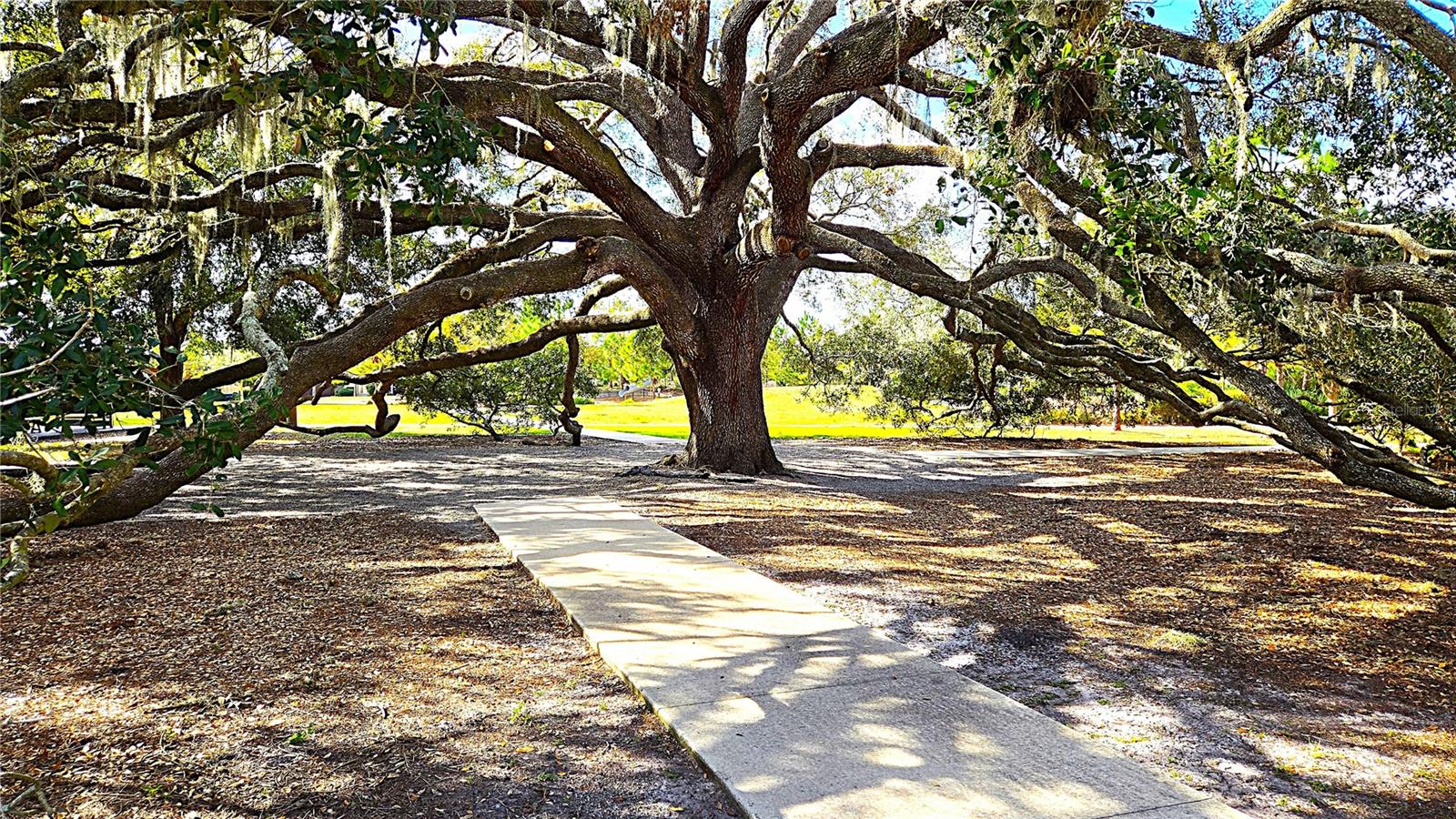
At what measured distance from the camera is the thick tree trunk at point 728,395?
11.9m

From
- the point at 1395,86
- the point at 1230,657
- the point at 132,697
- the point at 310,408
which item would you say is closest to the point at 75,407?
the point at 132,697

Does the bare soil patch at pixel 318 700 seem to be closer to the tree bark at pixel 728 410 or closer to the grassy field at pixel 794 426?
the tree bark at pixel 728 410

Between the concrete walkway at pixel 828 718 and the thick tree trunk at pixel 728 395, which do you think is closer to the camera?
the concrete walkway at pixel 828 718

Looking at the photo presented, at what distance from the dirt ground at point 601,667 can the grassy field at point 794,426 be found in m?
6.32

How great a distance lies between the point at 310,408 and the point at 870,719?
41.9 metres

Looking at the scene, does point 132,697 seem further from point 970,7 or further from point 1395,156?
point 1395,156

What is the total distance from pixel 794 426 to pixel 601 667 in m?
28.7

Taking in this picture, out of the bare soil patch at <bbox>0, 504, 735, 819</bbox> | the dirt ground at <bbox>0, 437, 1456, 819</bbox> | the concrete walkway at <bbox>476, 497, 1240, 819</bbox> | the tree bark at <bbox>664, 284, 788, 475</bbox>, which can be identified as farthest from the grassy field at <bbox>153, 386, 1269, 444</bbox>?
the concrete walkway at <bbox>476, 497, 1240, 819</bbox>

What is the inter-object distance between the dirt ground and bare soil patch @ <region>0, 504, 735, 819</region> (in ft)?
0.05

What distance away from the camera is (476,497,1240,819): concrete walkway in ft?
9.04

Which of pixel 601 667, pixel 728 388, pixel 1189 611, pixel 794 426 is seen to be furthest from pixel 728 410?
pixel 794 426

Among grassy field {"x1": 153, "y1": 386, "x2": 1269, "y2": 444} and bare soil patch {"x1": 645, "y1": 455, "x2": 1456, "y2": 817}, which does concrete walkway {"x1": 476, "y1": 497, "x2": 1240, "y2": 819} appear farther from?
grassy field {"x1": 153, "y1": 386, "x2": 1269, "y2": 444}

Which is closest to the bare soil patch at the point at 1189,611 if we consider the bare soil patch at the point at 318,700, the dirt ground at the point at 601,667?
the dirt ground at the point at 601,667

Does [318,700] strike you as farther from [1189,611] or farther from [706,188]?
[706,188]
